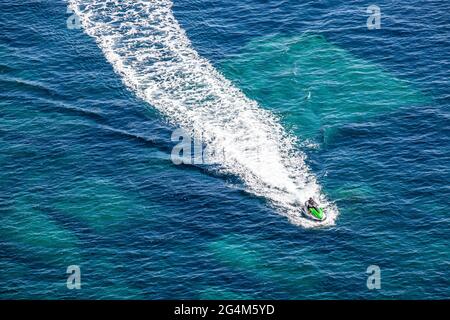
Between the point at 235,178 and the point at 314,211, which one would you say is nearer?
the point at 314,211

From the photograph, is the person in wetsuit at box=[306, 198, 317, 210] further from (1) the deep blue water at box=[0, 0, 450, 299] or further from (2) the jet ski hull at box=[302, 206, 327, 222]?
(1) the deep blue water at box=[0, 0, 450, 299]

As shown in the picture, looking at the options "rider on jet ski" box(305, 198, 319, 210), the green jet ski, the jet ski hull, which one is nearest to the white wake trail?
the jet ski hull

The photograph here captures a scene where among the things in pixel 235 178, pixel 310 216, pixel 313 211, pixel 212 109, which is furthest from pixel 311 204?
pixel 212 109

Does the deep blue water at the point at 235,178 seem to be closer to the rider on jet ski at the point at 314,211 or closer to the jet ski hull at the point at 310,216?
the jet ski hull at the point at 310,216

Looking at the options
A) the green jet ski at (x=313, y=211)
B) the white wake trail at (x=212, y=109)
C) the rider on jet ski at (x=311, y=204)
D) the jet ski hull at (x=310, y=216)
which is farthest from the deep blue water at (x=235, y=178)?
the rider on jet ski at (x=311, y=204)

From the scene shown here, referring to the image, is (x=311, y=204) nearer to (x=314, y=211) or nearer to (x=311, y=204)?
(x=311, y=204)

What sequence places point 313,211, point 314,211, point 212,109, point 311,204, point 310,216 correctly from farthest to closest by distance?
1. point 212,109
2. point 310,216
3. point 311,204
4. point 313,211
5. point 314,211
